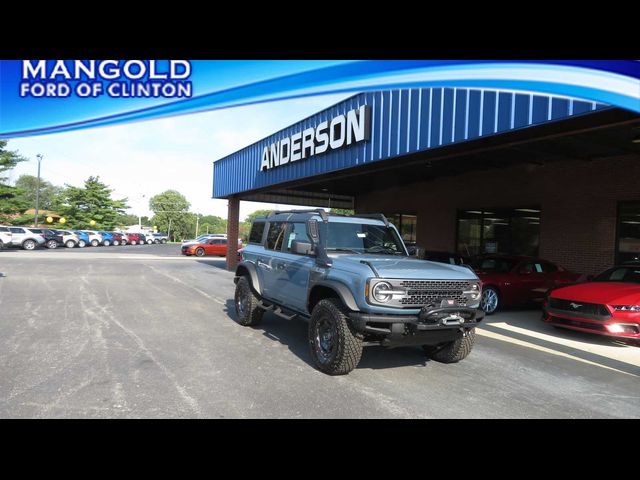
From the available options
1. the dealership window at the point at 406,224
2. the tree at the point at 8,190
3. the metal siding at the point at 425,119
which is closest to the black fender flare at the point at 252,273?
the metal siding at the point at 425,119

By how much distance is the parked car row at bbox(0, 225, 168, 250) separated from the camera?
1184 inches

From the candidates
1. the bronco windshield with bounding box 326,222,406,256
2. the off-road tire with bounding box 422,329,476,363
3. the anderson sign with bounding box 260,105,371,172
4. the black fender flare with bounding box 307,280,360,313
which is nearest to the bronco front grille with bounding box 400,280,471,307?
the black fender flare with bounding box 307,280,360,313

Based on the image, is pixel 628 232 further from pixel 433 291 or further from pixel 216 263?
pixel 216 263

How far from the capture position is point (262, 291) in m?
7.38

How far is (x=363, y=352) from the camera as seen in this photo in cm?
618

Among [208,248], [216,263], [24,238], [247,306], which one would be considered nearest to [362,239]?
[247,306]

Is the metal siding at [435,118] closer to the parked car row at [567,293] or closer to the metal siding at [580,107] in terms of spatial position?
the metal siding at [580,107]

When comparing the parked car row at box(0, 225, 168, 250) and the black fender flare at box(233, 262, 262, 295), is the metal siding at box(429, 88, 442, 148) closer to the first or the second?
the black fender flare at box(233, 262, 262, 295)

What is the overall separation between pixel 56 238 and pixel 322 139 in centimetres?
3205

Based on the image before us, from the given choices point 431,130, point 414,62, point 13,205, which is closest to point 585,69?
point 414,62

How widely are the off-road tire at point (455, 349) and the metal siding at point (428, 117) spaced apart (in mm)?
3631

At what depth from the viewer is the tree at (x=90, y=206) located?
2255 inches
